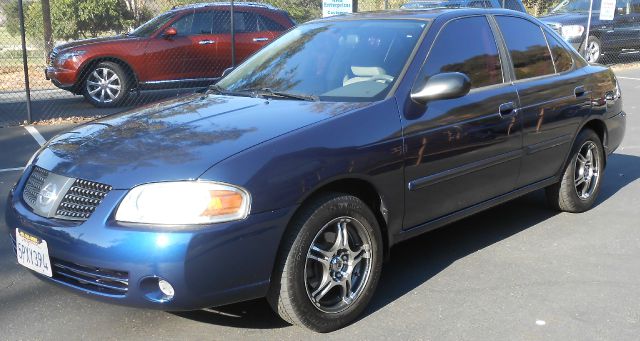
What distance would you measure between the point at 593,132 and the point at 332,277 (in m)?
3.12

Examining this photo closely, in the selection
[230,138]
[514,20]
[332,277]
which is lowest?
[332,277]

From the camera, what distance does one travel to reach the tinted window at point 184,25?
39.1 feet

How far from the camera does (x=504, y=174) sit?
4652 mm

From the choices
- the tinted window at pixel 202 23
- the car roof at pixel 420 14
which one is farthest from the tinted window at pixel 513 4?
the car roof at pixel 420 14

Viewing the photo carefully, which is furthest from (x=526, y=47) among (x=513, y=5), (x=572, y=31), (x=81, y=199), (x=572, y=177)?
(x=572, y=31)

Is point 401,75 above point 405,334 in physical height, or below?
above

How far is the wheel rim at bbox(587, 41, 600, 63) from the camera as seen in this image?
16.7 metres

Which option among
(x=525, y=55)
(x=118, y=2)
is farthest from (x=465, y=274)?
(x=118, y=2)

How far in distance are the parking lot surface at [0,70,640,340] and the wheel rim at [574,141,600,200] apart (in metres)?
0.27

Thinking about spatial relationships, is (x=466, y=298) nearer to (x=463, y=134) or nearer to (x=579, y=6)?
(x=463, y=134)

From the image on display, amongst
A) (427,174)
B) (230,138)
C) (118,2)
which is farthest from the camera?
(118,2)

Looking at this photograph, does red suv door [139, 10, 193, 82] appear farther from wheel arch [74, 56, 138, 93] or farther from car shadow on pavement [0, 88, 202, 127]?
car shadow on pavement [0, 88, 202, 127]

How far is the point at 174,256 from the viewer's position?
9.94 ft

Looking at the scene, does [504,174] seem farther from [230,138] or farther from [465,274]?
[230,138]
